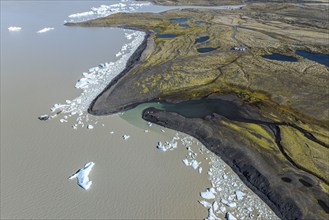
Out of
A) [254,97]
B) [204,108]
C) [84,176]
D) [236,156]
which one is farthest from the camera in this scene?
[254,97]

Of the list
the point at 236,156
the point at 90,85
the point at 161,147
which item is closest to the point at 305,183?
the point at 236,156

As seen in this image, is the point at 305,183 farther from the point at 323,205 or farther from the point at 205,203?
the point at 205,203

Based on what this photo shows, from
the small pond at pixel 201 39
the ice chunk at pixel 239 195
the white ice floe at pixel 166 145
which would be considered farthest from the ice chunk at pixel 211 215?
the small pond at pixel 201 39

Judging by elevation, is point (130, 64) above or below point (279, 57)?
below

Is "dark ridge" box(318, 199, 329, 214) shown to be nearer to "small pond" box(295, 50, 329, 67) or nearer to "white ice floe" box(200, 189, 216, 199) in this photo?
"white ice floe" box(200, 189, 216, 199)

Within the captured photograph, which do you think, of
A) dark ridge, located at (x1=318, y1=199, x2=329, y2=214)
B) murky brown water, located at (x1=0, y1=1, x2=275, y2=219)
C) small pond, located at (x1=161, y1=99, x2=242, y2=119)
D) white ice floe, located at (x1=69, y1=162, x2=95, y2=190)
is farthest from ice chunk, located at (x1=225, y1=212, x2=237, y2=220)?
small pond, located at (x1=161, y1=99, x2=242, y2=119)

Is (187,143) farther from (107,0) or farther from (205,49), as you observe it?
(107,0)

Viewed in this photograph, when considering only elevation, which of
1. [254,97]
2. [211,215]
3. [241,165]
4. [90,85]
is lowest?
[211,215]
